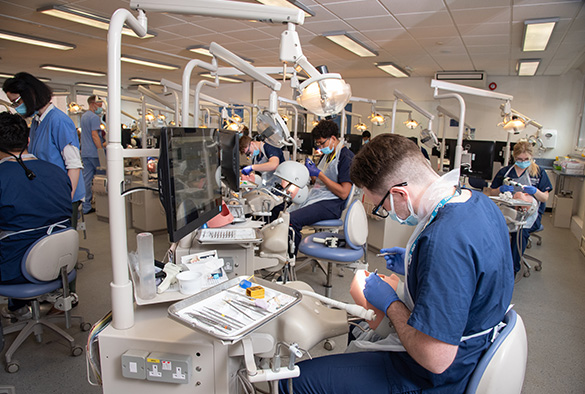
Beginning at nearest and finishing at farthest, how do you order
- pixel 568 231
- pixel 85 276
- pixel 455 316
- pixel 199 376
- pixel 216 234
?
1. pixel 455 316
2. pixel 199 376
3. pixel 216 234
4. pixel 85 276
5. pixel 568 231

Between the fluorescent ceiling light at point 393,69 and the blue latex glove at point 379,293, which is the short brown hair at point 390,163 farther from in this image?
the fluorescent ceiling light at point 393,69

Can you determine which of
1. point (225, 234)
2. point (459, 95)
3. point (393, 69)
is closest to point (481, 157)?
point (459, 95)

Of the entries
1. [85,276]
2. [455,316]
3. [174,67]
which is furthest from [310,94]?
[174,67]

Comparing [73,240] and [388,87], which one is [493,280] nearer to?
[73,240]

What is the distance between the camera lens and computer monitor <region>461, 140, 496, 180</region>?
4660 millimetres

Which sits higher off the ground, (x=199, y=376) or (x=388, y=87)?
(x=388, y=87)

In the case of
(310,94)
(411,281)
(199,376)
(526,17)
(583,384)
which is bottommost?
(583,384)

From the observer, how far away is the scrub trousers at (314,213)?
313 centimetres

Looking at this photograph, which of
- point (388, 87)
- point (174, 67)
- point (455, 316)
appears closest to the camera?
point (455, 316)

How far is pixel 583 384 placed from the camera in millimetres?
2047

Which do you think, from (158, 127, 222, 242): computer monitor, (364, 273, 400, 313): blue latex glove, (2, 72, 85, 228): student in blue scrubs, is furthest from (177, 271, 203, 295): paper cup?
(2, 72, 85, 228): student in blue scrubs

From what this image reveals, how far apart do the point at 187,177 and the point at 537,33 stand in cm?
522

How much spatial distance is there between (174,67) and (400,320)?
8.73m

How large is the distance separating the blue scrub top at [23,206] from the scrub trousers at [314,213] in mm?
1682
